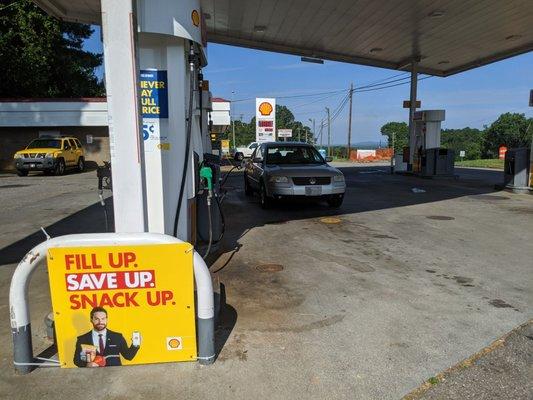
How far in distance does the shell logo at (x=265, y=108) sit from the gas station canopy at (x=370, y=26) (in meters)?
6.33

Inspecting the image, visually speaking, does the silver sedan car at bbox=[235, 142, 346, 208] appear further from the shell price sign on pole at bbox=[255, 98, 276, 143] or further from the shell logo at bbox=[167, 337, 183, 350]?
the shell price sign on pole at bbox=[255, 98, 276, 143]

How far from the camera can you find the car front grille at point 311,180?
9891 millimetres

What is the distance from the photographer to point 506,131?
74750 millimetres

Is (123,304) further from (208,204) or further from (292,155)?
(292,155)

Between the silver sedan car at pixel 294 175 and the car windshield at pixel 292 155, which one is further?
the car windshield at pixel 292 155

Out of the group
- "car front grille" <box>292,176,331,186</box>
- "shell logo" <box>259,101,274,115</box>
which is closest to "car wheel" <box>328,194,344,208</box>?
"car front grille" <box>292,176,331,186</box>

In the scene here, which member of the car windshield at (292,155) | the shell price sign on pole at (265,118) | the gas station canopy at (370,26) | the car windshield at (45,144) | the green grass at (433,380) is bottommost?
the green grass at (433,380)

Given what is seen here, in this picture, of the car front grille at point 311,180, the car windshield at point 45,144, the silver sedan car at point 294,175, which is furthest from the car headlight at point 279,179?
the car windshield at point 45,144

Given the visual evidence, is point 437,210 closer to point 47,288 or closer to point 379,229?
point 379,229

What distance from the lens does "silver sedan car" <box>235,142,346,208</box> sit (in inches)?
389

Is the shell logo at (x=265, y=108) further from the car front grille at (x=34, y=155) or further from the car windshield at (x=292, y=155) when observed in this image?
the car windshield at (x=292, y=155)

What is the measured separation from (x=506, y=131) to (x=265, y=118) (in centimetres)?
6367

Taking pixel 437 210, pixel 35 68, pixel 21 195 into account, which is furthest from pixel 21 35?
pixel 437 210

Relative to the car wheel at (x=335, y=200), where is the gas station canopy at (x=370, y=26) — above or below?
above
